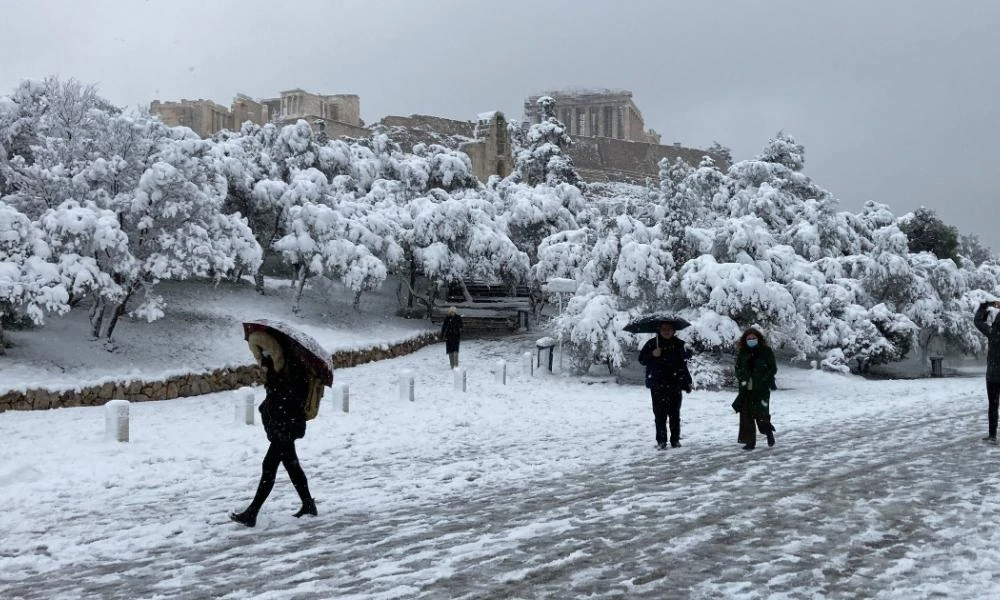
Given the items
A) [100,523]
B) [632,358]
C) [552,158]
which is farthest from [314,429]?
[552,158]

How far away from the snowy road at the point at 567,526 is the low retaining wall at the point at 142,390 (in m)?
5.53

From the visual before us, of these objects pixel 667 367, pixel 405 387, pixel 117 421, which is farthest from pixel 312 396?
pixel 405 387

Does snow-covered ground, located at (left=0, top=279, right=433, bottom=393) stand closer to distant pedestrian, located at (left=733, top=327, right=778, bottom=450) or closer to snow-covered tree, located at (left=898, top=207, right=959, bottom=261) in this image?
distant pedestrian, located at (left=733, top=327, right=778, bottom=450)

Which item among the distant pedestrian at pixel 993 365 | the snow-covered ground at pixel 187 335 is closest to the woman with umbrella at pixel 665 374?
the distant pedestrian at pixel 993 365

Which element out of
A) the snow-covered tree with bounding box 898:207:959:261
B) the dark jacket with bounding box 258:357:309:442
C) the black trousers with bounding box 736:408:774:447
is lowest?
the black trousers with bounding box 736:408:774:447

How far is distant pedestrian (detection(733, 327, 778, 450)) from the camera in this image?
34.2ft

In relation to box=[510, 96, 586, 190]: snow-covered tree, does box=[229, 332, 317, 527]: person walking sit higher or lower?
lower

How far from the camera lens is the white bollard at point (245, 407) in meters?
13.3

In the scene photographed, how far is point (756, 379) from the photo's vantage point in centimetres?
1045

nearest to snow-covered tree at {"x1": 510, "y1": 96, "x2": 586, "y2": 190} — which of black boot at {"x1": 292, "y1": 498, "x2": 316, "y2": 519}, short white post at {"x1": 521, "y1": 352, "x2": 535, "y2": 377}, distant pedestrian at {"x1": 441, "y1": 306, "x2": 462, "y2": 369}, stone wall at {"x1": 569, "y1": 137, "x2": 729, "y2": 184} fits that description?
short white post at {"x1": 521, "y1": 352, "x2": 535, "y2": 377}

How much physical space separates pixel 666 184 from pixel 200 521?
19838 millimetres

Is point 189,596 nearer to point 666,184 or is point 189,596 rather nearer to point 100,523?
point 100,523

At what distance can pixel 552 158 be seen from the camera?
44688 mm

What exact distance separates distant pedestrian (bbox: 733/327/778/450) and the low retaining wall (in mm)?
10218
